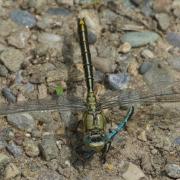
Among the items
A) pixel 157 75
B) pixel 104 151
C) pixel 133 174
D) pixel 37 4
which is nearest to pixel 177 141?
pixel 133 174

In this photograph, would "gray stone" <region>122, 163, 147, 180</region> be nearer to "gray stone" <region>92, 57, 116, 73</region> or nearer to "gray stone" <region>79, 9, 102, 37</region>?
"gray stone" <region>92, 57, 116, 73</region>

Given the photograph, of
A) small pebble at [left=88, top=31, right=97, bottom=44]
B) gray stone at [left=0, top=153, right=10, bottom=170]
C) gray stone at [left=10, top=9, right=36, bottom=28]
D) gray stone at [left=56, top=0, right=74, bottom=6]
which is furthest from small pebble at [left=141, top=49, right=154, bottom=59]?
gray stone at [left=0, top=153, right=10, bottom=170]

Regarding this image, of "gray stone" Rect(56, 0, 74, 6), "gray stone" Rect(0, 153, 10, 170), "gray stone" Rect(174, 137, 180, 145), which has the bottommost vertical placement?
"gray stone" Rect(0, 153, 10, 170)

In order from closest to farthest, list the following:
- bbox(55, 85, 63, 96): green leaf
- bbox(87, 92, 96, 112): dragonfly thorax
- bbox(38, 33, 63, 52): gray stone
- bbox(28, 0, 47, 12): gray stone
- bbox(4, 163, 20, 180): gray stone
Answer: bbox(4, 163, 20, 180): gray stone → bbox(87, 92, 96, 112): dragonfly thorax → bbox(55, 85, 63, 96): green leaf → bbox(38, 33, 63, 52): gray stone → bbox(28, 0, 47, 12): gray stone

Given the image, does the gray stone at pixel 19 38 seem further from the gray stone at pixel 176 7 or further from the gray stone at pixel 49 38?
the gray stone at pixel 176 7

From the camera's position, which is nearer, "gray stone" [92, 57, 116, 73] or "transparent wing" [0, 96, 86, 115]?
"transparent wing" [0, 96, 86, 115]

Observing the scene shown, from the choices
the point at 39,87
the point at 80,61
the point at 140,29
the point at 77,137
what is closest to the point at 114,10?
the point at 140,29

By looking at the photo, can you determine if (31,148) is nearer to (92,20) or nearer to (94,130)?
(94,130)
